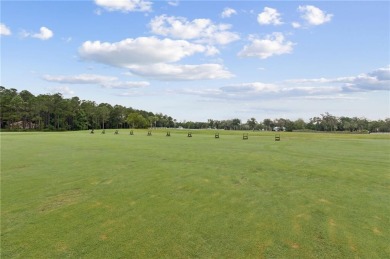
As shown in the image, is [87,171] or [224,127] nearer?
[87,171]

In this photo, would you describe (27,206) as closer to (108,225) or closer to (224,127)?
(108,225)

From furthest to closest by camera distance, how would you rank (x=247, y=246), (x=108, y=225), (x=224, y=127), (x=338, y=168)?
(x=224, y=127) < (x=338, y=168) < (x=108, y=225) < (x=247, y=246)

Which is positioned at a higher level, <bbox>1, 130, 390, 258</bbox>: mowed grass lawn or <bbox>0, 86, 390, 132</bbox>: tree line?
<bbox>0, 86, 390, 132</bbox>: tree line

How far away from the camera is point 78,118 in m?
108

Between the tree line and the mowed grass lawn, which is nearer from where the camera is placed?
the mowed grass lawn

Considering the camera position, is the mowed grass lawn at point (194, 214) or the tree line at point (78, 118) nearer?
the mowed grass lawn at point (194, 214)

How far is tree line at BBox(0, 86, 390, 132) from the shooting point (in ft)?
314

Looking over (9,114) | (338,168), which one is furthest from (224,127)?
(338,168)

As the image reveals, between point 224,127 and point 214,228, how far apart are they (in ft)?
558

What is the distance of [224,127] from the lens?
175750 mm

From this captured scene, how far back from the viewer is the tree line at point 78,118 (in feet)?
314

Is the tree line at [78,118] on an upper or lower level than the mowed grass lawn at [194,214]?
upper

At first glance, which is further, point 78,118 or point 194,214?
point 78,118

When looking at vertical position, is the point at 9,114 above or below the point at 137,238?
above
